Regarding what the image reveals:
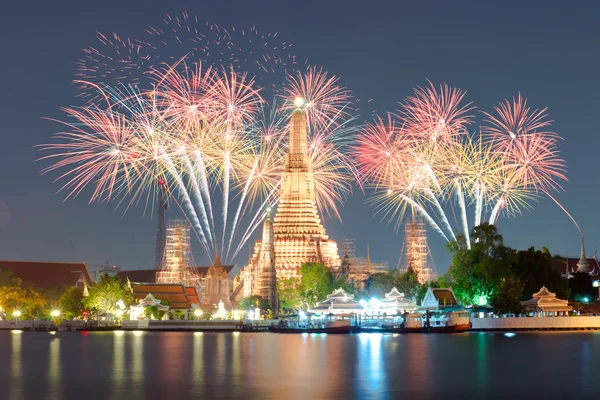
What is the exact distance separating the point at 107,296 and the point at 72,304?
7.08 meters

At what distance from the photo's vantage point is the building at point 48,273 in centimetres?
13475

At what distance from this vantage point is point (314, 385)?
129 ft

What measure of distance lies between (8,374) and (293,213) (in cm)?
7021

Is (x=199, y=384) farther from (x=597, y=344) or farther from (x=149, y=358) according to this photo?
(x=597, y=344)

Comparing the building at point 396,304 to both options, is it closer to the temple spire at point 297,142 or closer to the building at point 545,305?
the building at point 545,305

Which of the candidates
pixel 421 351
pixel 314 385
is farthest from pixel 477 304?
pixel 314 385

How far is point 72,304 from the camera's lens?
Answer: 10631 centimetres

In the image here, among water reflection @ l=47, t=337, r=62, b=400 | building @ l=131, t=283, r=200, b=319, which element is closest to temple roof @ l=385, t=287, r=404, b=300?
building @ l=131, t=283, r=200, b=319

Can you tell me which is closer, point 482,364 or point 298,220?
point 482,364

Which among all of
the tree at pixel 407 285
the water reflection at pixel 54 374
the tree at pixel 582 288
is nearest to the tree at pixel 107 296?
the tree at pixel 407 285

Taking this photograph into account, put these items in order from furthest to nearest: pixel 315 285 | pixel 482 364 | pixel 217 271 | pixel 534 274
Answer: pixel 217 271, pixel 315 285, pixel 534 274, pixel 482 364

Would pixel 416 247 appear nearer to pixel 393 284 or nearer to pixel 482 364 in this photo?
pixel 393 284

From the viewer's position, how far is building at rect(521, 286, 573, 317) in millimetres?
85875

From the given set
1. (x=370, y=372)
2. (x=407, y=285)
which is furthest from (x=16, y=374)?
(x=407, y=285)
